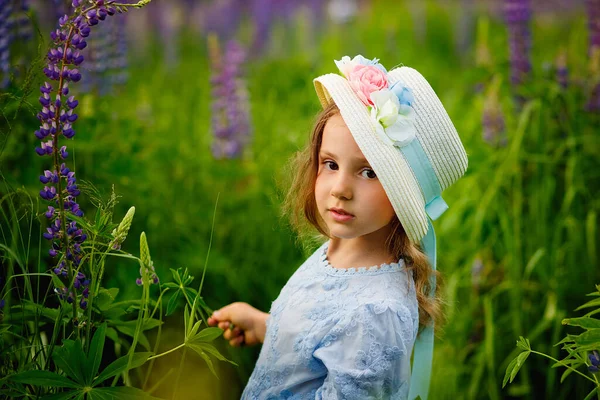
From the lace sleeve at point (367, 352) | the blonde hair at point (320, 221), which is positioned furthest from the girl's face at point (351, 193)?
the lace sleeve at point (367, 352)

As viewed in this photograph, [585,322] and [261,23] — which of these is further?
[261,23]

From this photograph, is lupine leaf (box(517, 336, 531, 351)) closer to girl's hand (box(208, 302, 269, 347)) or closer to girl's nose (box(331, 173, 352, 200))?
girl's nose (box(331, 173, 352, 200))

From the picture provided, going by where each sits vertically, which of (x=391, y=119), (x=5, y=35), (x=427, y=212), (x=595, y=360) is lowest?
(x=595, y=360)

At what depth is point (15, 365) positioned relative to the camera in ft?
6.38

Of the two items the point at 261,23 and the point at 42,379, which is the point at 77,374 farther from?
the point at 261,23

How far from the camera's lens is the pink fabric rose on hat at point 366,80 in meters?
1.83

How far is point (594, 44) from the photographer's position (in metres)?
3.72

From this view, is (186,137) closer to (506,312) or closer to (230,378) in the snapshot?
(230,378)

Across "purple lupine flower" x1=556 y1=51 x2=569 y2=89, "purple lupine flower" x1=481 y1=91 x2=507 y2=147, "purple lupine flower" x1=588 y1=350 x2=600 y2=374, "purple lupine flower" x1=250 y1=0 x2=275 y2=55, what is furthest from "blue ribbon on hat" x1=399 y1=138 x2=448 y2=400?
"purple lupine flower" x1=250 y1=0 x2=275 y2=55

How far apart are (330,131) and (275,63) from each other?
169 inches

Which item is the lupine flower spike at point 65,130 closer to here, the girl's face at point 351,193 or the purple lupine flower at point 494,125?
the girl's face at point 351,193

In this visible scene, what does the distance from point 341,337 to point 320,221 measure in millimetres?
474

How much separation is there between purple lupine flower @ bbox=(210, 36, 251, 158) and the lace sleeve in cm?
225

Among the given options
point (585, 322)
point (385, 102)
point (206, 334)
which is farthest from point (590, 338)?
point (206, 334)
